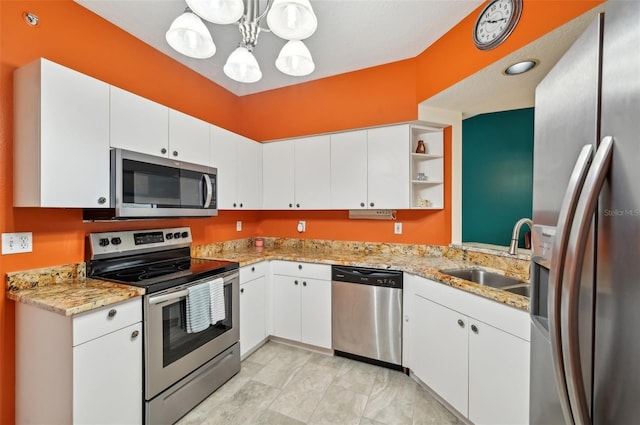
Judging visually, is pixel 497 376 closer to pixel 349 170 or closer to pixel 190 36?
pixel 349 170

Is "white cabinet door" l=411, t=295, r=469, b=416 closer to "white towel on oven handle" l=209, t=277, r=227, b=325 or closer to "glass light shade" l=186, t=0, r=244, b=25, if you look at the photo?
"white towel on oven handle" l=209, t=277, r=227, b=325

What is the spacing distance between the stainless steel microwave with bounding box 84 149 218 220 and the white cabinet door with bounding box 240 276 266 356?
31.3 inches

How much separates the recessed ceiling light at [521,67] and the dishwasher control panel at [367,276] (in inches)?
65.0

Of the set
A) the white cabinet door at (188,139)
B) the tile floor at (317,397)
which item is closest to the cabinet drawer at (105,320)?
the tile floor at (317,397)

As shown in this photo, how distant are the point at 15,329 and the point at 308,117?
2862 mm

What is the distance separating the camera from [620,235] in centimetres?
55

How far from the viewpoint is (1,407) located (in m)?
1.51

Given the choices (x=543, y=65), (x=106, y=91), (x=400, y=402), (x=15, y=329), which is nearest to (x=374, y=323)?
(x=400, y=402)

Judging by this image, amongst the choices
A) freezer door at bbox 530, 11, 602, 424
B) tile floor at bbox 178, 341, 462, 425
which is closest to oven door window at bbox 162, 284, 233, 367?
tile floor at bbox 178, 341, 462, 425

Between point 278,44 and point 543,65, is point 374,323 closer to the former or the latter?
point 543,65

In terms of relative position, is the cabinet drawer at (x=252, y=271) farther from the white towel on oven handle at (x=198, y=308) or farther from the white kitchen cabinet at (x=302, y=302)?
the white towel on oven handle at (x=198, y=308)

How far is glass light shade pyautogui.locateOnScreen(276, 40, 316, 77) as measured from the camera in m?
1.60

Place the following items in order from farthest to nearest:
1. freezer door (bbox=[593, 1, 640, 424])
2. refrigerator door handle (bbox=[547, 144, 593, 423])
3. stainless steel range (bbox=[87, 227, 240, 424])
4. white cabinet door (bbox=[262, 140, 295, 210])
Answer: white cabinet door (bbox=[262, 140, 295, 210]) < stainless steel range (bbox=[87, 227, 240, 424]) < refrigerator door handle (bbox=[547, 144, 593, 423]) < freezer door (bbox=[593, 1, 640, 424])

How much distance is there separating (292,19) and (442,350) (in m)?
2.25
